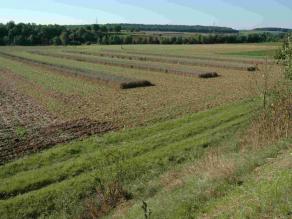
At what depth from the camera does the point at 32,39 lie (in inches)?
6102

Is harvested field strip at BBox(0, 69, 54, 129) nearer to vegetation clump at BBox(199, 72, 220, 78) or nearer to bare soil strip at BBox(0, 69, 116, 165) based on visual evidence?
bare soil strip at BBox(0, 69, 116, 165)

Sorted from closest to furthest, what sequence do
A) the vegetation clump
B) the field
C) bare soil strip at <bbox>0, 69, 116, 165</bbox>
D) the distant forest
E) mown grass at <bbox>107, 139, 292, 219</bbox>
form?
mown grass at <bbox>107, 139, 292, 219</bbox>
the field
bare soil strip at <bbox>0, 69, 116, 165</bbox>
the vegetation clump
the distant forest

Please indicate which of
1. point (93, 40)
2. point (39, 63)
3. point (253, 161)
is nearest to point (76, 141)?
point (253, 161)

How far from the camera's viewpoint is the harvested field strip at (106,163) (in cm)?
1208

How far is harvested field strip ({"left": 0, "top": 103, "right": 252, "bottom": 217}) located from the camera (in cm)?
1208

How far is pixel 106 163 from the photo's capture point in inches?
578

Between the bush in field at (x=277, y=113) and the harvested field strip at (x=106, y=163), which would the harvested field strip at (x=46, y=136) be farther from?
the bush in field at (x=277, y=113)

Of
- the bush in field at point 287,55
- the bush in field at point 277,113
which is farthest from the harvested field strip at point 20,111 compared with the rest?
the bush in field at point 287,55

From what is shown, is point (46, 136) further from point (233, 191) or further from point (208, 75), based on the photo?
point (208, 75)

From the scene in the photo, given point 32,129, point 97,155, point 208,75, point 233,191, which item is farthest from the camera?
point 208,75

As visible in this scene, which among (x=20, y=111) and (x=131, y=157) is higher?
(x=131, y=157)

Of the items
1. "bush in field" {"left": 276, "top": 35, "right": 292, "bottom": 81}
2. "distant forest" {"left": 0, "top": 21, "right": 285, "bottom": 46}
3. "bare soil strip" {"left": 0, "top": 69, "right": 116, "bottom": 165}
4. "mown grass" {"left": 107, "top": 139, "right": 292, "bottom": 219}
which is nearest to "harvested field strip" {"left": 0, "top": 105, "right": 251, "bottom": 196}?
"bare soil strip" {"left": 0, "top": 69, "right": 116, "bottom": 165}

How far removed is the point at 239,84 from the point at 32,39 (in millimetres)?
127312

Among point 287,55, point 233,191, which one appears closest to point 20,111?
point 287,55
